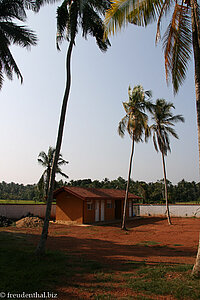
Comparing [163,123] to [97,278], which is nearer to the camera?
[97,278]

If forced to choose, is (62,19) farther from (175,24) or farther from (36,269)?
(36,269)

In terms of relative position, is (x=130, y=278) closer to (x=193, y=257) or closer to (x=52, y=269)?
(x=52, y=269)

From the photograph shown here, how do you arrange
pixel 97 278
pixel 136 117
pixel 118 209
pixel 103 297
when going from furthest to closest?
pixel 118 209
pixel 136 117
pixel 97 278
pixel 103 297

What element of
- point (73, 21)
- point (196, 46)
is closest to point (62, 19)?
point (73, 21)

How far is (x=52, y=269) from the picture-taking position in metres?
7.08

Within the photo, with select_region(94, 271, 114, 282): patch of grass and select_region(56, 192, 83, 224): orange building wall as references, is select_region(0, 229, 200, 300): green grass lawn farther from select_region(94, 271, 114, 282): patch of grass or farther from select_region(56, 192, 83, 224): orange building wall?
select_region(56, 192, 83, 224): orange building wall

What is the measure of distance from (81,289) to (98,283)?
1.82ft

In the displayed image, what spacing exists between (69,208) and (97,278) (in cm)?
1731

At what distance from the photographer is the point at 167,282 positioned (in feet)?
18.6

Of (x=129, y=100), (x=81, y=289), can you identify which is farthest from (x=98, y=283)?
(x=129, y=100)

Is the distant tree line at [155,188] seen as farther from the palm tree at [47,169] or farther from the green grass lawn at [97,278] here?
the green grass lawn at [97,278]

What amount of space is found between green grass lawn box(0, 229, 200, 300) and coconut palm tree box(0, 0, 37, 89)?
10639mm

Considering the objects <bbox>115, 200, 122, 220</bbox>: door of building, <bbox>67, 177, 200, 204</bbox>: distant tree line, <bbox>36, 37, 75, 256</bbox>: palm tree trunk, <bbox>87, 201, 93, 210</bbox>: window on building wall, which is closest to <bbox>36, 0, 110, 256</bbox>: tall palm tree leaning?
<bbox>36, 37, 75, 256</bbox>: palm tree trunk

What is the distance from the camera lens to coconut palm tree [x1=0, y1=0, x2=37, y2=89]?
43.0 feet
